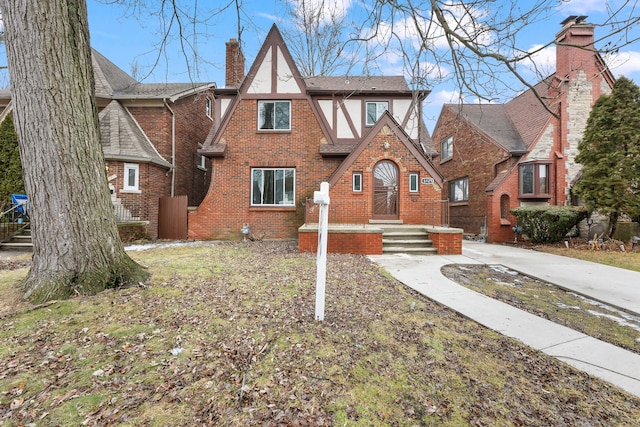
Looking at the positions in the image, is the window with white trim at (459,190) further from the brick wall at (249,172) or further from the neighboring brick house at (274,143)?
the brick wall at (249,172)

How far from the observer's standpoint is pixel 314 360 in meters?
2.49

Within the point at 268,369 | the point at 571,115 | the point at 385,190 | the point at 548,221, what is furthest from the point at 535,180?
the point at 268,369

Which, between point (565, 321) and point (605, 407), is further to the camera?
point (565, 321)

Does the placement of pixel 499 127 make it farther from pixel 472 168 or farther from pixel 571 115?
pixel 571 115

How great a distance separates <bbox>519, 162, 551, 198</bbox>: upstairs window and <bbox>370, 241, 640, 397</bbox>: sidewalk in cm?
551

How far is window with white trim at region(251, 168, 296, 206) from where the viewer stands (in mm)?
12227

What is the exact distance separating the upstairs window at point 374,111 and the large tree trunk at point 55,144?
408 inches

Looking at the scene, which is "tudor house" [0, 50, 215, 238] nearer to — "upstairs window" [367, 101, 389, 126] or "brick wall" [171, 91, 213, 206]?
"brick wall" [171, 91, 213, 206]

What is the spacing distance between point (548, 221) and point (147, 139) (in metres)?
17.6

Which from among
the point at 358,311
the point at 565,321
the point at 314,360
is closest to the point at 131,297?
the point at 314,360

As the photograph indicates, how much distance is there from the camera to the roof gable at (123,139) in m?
11.6

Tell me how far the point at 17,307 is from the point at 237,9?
5.53 metres

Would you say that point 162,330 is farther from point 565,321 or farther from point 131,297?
point 565,321

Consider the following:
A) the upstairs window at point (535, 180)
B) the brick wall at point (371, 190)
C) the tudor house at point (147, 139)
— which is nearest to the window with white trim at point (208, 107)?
the tudor house at point (147, 139)
